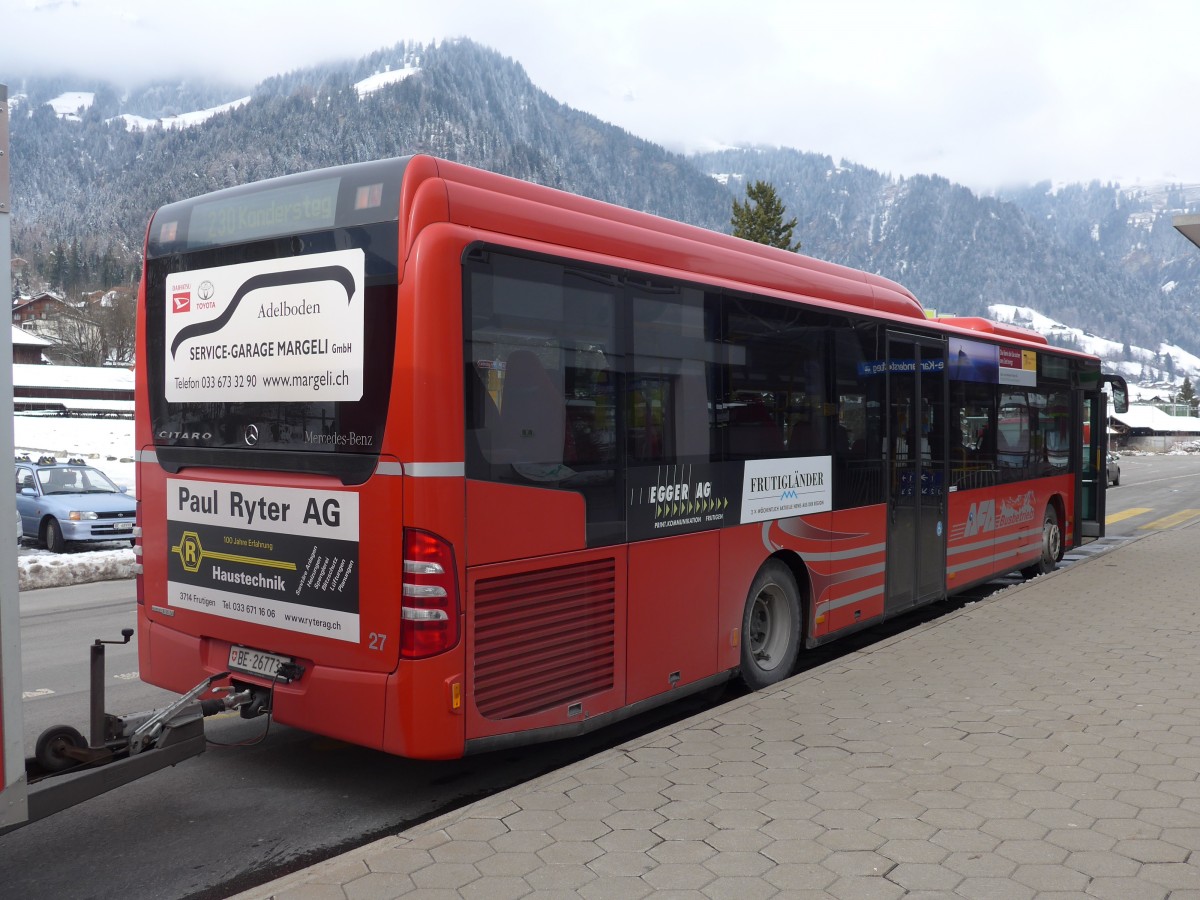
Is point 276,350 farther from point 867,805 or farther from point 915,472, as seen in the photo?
point 915,472

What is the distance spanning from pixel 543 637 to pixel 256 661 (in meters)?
1.42

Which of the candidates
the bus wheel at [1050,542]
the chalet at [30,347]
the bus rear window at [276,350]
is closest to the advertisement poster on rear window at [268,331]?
the bus rear window at [276,350]

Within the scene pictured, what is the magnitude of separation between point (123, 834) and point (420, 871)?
1.69m

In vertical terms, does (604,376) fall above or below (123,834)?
above

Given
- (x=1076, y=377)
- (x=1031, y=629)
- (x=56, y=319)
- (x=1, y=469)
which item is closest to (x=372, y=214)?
(x=1, y=469)

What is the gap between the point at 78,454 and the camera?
130 feet

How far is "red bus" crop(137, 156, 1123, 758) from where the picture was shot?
430cm

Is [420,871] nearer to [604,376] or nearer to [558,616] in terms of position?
[558,616]

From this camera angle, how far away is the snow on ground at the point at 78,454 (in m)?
12.2

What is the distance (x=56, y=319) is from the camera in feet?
285

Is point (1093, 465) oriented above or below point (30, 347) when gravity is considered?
below

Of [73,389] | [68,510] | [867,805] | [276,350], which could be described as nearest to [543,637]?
[867,805]

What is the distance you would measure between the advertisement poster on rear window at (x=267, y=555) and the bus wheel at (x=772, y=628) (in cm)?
297

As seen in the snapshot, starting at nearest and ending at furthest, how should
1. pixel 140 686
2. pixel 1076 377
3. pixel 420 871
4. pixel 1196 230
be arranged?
pixel 420 871, pixel 140 686, pixel 1076 377, pixel 1196 230
